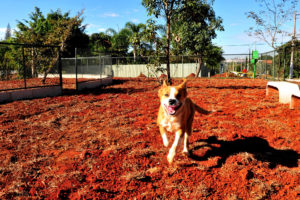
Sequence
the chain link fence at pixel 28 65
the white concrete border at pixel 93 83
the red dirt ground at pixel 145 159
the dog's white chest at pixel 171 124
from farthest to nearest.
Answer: the white concrete border at pixel 93 83, the chain link fence at pixel 28 65, the dog's white chest at pixel 171 124, the red dirt ground at pixel 145 159

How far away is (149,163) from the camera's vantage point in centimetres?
360

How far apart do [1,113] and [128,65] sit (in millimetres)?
24351

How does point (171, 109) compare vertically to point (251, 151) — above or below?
above

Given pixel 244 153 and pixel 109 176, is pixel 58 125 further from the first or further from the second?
pixel 244 153

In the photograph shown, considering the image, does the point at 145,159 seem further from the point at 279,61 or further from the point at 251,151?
the point at 279,61

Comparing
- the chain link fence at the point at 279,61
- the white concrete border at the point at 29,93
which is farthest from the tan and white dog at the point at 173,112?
the chain link fence at the point at 279,61

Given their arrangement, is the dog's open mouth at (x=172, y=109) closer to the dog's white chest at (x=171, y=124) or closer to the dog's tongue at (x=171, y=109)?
the dog's tongue at (x=171, y=109)

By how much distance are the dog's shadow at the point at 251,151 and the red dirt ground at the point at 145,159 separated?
0.05 ft

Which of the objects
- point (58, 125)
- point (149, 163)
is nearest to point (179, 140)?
point (149, 163)

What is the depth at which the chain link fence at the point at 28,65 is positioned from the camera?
36.1 feet

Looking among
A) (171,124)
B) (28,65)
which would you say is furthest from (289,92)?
(28,65)

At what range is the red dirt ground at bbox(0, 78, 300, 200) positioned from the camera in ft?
9.37

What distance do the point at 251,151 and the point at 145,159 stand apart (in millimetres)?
1989

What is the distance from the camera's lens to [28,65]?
14.5 metres
